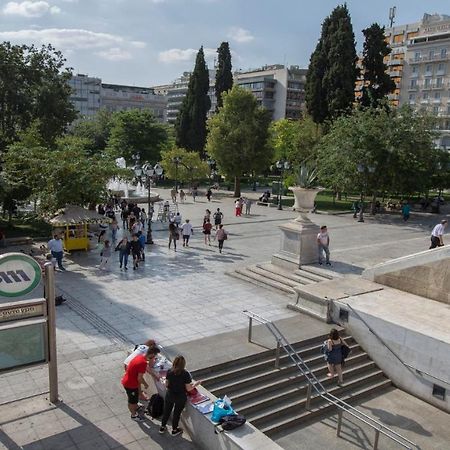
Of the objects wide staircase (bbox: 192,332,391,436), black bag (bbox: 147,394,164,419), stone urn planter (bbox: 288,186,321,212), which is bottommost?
wide staircase (bbox: 192,332,391,436)

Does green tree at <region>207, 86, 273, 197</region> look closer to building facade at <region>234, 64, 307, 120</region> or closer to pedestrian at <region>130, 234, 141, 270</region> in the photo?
pedestrian at <region>130, 234, 141, 270</region>

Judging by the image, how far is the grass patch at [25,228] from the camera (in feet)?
71.7

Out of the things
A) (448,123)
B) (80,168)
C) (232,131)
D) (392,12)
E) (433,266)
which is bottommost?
(433,266)

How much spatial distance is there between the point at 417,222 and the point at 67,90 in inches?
976

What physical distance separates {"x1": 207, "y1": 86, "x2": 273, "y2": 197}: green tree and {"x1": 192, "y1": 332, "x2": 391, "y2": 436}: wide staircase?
97.4 feet

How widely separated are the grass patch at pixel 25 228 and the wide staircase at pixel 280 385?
1526cm

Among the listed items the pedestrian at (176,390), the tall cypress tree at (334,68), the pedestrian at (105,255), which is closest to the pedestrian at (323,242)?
the pedestrian at (105,255)

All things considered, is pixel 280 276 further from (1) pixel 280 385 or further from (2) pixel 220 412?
(2) pixel 220 412

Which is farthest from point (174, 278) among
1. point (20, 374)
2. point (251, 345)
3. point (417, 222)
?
point (417, 222)

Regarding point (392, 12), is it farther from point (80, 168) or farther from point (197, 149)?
point (80, 168)

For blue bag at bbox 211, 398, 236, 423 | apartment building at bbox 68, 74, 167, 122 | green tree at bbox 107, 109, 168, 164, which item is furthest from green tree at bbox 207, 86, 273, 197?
apartment building at bbox 68, 74, 167, 122

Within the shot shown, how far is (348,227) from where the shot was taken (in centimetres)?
2683

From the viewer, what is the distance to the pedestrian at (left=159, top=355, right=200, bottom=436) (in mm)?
7219

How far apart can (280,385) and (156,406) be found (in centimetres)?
289
